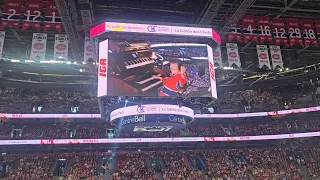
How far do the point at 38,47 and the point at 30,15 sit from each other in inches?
62.9

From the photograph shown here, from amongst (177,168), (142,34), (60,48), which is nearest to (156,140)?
(177,168)

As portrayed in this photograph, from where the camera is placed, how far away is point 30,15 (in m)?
15.1

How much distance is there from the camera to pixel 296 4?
16688 mm

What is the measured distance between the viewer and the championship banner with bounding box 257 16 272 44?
56.2 feet

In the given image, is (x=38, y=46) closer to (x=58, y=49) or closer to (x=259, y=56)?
(x=58, y=49)

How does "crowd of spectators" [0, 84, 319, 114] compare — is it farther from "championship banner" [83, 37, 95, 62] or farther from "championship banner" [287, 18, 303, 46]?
"championship banner" [83, 37, 95, 62]

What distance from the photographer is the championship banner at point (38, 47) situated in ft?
50.0

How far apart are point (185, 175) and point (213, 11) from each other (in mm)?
16096

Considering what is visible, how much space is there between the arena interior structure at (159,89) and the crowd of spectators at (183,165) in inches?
4.1

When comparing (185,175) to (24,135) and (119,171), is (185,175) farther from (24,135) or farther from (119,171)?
(24,135)

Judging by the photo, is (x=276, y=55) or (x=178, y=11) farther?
(x=276, y=55)

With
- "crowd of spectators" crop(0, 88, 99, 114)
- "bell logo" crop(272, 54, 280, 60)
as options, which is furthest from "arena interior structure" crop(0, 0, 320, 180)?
"crowd of spectators" crop(0, 88, 99, 114)

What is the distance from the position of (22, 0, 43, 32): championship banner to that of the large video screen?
4.42 meters

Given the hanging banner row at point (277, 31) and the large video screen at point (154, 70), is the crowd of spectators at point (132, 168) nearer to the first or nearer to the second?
the hanging banner row at point (277, 31)
